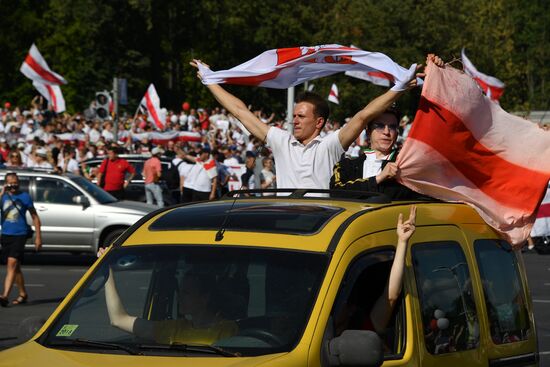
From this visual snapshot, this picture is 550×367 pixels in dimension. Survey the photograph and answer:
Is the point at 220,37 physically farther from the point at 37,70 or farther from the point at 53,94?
the point at 53,94

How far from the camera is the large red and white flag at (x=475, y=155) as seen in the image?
714 centimetres

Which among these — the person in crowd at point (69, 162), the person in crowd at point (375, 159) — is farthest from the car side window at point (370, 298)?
the person in crowd at point (69, 162)

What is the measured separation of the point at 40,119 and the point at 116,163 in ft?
39.4

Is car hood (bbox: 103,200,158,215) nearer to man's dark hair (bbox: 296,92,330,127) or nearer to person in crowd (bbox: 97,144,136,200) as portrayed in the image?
person in crowd (bbox: 97,144,136,200)

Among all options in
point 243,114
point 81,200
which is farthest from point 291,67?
point 81,200

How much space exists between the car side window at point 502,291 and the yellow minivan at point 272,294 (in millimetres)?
107

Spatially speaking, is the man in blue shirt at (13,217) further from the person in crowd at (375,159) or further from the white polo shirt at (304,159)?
the person in crowd at (375,159)

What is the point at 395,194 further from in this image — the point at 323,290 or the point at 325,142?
the point at 323,290

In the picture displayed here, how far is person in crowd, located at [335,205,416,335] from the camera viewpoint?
19.1ft

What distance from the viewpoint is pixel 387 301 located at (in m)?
5.89

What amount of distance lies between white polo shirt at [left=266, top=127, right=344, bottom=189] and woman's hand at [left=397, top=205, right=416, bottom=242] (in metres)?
1.86

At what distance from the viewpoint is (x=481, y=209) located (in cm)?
711

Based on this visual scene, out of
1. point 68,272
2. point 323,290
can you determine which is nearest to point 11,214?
point 68,272

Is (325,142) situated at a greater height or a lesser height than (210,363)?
greater
